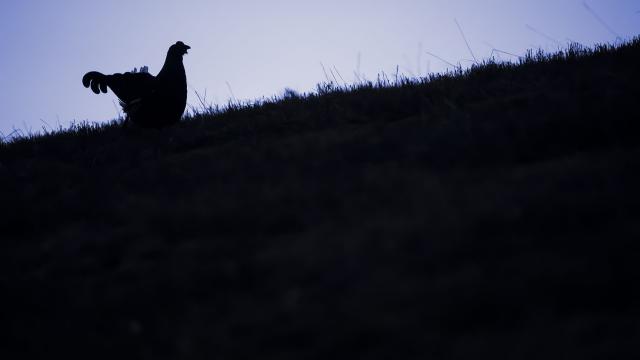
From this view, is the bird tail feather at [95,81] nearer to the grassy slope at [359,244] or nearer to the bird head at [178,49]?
the bird head at [178,49]

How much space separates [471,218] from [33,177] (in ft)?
14.8

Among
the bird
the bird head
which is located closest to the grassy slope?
the bird

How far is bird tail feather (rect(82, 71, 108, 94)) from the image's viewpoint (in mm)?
7982

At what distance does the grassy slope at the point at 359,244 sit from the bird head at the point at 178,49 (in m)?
2.97

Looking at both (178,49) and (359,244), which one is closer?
(359,244)

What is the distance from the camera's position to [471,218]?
2.39m

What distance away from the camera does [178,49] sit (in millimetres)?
7406

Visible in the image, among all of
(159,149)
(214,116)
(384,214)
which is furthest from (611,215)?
(214,116)

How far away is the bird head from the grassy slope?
9.74ft

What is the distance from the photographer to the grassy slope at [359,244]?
1.75 meters

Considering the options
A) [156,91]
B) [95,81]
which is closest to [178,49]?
[156,91]

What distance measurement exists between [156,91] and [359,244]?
17.2 ft

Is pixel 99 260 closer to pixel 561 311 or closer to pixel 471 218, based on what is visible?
pixel 471 218

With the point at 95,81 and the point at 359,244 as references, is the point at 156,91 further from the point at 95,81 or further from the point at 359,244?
the point at 359,244
